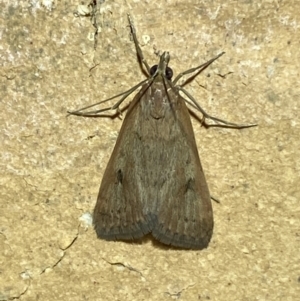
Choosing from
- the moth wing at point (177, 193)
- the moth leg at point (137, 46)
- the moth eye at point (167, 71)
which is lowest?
the moth wing at point (177, 193)

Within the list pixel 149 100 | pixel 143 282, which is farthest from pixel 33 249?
pixel 149 100

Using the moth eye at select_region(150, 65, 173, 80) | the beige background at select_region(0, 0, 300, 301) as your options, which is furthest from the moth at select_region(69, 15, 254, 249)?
the beige background at select_region(0, 0, 300, 301)

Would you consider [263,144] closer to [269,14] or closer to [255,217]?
[255,217]

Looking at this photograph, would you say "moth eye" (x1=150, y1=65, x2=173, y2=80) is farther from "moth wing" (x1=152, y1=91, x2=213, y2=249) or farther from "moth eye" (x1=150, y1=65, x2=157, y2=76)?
"moth wing" (x1=152, y1=91, x2=213, y2=249)

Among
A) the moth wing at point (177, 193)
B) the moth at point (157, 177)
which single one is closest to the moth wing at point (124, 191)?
the moth at point (157, 177)

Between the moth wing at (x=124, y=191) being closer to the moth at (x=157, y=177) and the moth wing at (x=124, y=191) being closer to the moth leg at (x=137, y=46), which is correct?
the moth at (x=157, y=177)
